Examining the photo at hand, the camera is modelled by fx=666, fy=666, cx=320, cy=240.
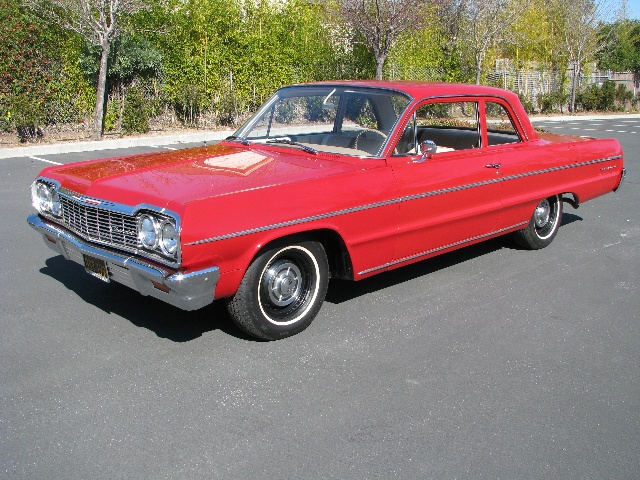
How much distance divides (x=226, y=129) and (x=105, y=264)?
14.5m

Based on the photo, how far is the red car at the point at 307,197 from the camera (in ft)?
12.5

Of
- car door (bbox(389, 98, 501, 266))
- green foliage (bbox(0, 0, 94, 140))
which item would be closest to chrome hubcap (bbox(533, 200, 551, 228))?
car door (bbox(389, 98, 501, 266))

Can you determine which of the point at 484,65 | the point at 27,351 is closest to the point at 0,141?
the point at 27,351

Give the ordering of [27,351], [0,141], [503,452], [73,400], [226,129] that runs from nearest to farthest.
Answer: [503,452], [73,400], [27,351], [0,141], [226,129]

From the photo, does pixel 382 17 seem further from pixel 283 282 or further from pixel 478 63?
pixel 283 282

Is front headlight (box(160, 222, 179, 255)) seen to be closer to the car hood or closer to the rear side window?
the car hood

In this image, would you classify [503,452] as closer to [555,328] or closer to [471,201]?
[555,328]

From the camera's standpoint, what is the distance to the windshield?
5.02 m

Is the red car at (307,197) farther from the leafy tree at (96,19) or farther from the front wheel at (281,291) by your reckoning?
the leafy tree at (96,19)

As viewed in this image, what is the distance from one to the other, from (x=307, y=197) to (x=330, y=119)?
4.78 ft

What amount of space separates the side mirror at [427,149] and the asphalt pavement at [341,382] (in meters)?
1.06

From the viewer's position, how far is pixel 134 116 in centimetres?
1650

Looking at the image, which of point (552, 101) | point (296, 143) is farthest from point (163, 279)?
point (552, 101)

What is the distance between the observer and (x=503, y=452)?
10.1ft
